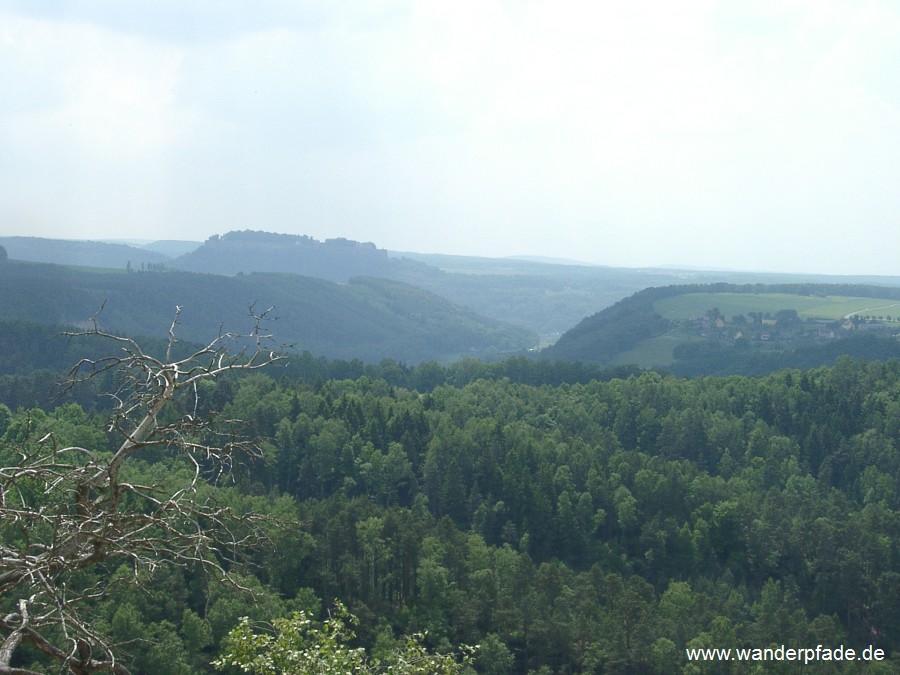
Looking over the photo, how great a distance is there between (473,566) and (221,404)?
36727 mm

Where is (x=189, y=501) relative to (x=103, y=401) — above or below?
above

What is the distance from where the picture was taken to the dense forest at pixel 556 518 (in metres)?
41.2

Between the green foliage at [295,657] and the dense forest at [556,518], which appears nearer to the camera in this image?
the green foliage at [295,657]

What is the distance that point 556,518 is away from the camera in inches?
2596

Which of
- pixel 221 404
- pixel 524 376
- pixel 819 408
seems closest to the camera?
pixel 221 404

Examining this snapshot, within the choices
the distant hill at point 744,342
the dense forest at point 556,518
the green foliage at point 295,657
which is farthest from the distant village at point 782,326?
the green foliage at point 295,657

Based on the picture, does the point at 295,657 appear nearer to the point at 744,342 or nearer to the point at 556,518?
the point at 556,518

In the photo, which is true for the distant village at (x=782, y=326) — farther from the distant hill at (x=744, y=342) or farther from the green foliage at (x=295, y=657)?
the green foliage at (x=295, y=657)

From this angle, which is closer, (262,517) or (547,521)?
(262,517)

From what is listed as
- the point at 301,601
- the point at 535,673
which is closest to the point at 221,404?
the point at 301,601

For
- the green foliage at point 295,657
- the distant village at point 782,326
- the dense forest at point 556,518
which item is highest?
the green foliage at point 295,657

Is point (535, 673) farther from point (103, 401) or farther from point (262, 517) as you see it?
point (103, 401)

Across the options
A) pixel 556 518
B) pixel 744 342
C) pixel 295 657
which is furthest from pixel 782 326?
pixel 295 657

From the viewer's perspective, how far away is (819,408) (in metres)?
89.9
